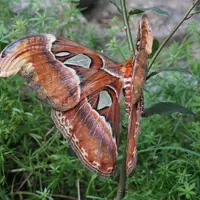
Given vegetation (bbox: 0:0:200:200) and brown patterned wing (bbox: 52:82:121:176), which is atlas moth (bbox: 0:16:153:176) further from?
vegetation (bbox: 0:0:200:200)

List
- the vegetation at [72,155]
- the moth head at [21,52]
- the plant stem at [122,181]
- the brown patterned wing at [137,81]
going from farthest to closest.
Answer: the vegetation at [72,155], the plant stem at [122,181], the moth head at [21,52], the brown patterned wing at [137,81]

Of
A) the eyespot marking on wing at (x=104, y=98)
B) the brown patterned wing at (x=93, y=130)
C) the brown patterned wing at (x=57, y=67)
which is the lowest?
the brown patterned wing at (x=93, y=130)

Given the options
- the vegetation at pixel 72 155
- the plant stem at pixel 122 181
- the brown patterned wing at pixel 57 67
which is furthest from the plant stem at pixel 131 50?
the vegetation at pixel 72 155

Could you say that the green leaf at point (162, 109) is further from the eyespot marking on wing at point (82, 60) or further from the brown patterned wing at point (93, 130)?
the eyespot marking on wing at point (82, 60)

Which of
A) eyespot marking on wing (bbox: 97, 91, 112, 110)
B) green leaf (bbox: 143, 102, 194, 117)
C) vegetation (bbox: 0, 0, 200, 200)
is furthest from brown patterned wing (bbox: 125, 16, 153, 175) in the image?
vegetation (bbox: 0, 0, 200, 200)

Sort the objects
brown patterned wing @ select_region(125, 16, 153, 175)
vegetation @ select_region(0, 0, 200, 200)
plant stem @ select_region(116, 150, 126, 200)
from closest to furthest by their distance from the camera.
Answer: brown patterned wing @ select_region(125, 16, 153, 175), plant stem @ select_region(116, 150, 126, 200), vegetation @ select_region(0, 0, 200, 200)

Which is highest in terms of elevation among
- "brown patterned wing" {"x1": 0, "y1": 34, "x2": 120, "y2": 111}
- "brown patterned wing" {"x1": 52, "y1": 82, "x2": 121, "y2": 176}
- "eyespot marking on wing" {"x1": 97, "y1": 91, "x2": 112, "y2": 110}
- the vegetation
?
"brown patterned wing" {"x1": 0, "y1": 34, "x2": 120, "y2": 111}

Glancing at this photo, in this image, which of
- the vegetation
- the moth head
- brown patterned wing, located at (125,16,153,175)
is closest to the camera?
brown patterned wing, located at (125,16,153,175)

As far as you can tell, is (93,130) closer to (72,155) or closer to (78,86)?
(78,86)
